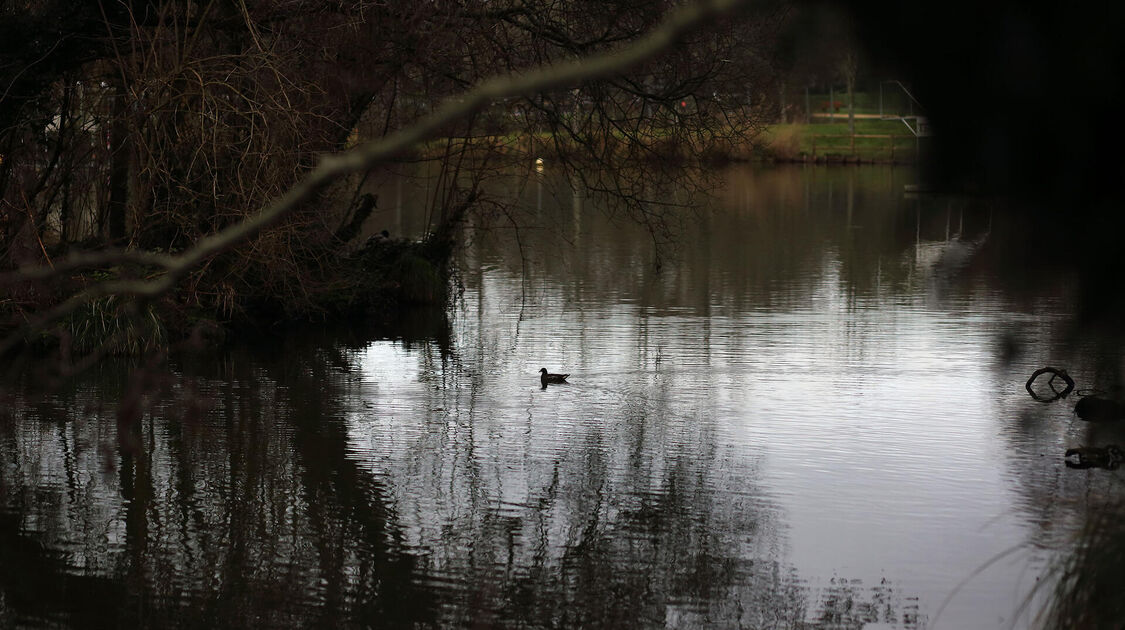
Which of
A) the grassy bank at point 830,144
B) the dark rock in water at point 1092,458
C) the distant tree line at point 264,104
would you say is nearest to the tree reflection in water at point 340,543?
the dark rock in water at point 1092,458

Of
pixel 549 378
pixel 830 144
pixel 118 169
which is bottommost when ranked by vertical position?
pixel 549 378

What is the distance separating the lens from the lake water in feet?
22.2

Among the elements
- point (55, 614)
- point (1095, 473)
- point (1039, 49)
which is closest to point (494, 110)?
point (1095, 473)

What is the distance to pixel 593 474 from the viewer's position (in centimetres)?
945

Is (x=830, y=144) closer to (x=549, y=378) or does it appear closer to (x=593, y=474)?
(x=549, y=378)

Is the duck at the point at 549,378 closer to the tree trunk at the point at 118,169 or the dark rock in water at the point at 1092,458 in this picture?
the dark rock in water at the point at 1092,458

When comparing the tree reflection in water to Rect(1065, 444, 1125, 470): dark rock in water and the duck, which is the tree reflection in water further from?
Rect(1065, 444, 1125, 470): dark rock in water

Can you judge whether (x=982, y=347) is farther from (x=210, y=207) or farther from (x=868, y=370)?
(x=210, y=207)

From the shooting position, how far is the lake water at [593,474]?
22.2ft

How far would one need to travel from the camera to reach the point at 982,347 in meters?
13.8

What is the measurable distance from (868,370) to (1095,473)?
4.00 meters

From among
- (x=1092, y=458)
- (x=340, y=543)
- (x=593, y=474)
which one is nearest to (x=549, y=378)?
(x=593, y=474)

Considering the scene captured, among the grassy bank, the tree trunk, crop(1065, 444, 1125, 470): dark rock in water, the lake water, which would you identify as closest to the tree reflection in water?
the lake water

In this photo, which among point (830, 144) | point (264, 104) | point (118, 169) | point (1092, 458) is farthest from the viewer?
point (830, 144)
